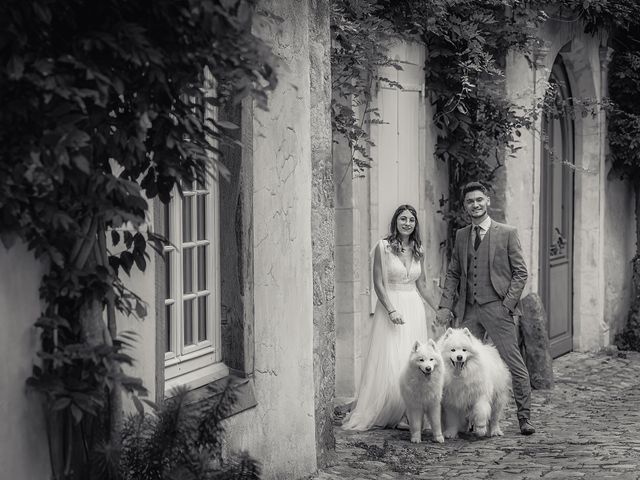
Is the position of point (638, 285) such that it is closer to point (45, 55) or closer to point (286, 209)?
point (286, 209)

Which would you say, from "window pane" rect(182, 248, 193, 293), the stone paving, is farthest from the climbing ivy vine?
the stone paving

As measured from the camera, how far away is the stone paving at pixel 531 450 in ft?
26.4

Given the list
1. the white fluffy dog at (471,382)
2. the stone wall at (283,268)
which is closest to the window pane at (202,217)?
the stone wall at (283,268)

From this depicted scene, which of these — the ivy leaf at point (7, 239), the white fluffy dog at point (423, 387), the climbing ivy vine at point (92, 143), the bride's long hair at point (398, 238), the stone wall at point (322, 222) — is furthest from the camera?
the bride's long hair at point (398, 238)

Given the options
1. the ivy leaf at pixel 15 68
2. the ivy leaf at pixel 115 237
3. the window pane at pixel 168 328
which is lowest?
the window pane at pixel 168 328

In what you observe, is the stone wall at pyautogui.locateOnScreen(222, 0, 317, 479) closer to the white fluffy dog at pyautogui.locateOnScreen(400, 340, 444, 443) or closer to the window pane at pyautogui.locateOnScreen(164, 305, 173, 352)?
the window pane at pyautogui.locateOnScreen(164, 305, 173, 352)

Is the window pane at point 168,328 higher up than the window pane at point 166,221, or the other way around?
the window pane at point 166,221

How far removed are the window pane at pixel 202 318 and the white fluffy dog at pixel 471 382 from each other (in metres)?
2.68

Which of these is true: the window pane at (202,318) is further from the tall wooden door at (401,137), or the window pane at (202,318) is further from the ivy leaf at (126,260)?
the tall wooden door at (401,137)

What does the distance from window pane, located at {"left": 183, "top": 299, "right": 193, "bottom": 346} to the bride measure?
120 inches

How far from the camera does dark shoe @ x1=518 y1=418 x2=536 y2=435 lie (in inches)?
376

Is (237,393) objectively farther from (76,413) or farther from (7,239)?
(7,239)

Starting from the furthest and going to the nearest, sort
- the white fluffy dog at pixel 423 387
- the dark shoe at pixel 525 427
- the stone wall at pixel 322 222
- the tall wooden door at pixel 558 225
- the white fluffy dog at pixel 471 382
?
the tall wooden door at pixel 558 225, the dark shoe at pixel 525 427, the white fluffy dog at pixel 471 382, the white fluffy dog at pixel 423 387, the stone wall at pixel 322 222

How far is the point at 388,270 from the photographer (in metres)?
9.93
